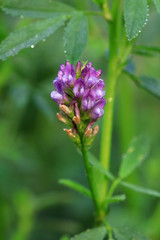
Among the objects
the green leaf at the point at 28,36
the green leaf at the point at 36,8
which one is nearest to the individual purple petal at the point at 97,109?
the green leaf at the point at 28,36

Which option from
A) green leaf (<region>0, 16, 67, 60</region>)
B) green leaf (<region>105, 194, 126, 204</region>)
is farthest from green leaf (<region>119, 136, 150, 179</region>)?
green leaf (<region>0, 16, 67, 60</region>)

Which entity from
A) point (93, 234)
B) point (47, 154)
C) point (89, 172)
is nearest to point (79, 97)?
point (89, 172)

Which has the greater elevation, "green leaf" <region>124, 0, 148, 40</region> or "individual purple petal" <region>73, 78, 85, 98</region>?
"green leaf" <region>124, 0, 148, 40</region>

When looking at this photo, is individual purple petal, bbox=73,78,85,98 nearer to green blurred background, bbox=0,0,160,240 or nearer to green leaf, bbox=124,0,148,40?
green leaf, bbox=124,0,148,40

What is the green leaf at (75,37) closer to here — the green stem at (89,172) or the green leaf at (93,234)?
the green stem at (89,172)

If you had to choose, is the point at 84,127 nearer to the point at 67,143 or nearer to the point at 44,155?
the point at 44,155
